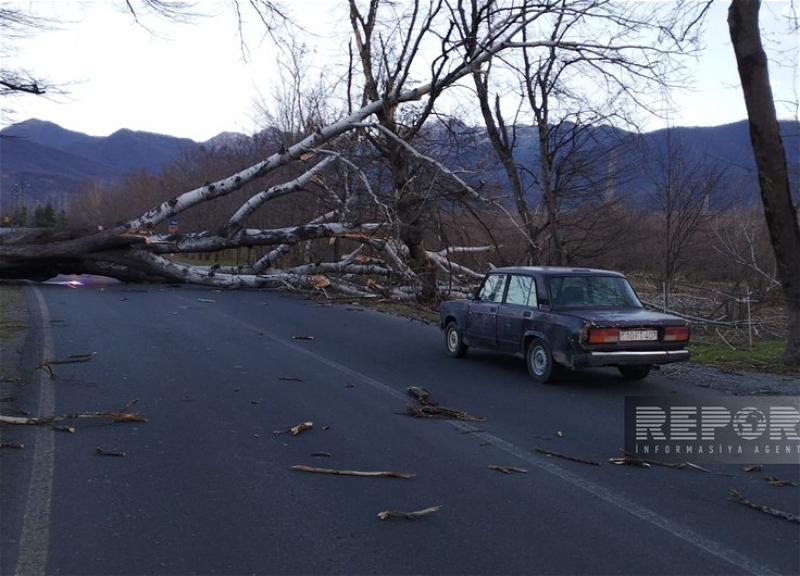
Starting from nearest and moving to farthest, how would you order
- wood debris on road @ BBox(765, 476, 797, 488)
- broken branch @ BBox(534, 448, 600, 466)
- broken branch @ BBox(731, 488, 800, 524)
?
broken branch @ BBox(731, 488, 800, 524), wood debris on road @ BBox(765, 476, 797, 488), broken branch @ BBox(534, 448, 600, 466)

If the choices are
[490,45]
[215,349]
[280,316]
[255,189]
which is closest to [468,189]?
[490,45]

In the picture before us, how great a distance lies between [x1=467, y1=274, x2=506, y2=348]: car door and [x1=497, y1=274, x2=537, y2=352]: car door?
0.16 meters

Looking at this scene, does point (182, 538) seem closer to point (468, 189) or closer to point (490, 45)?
point (468, 189)

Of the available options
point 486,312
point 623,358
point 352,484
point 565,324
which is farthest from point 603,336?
point 352,484

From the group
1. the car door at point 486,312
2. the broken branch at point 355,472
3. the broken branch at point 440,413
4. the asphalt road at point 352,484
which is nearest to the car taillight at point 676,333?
the asphalt road at point 352,484

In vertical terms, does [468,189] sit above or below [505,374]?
above

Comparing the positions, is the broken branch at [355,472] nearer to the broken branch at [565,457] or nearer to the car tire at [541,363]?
the broken branch at [565,457]

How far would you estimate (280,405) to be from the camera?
9.00 meters

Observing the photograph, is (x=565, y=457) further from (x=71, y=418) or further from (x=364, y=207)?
(x=364, y=207)

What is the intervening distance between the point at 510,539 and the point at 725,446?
3236 mm

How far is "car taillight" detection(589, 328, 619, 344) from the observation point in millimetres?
9719

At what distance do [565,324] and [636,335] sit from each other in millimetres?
842

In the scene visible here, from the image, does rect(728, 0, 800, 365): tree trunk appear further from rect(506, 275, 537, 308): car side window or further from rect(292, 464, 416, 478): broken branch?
rect(292, 464, 416, 478): broken branch

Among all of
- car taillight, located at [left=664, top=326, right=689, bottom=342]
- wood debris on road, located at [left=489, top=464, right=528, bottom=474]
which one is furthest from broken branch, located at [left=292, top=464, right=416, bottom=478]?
car taillight, located at [left=664, top=326, right=689, bottom=342]
